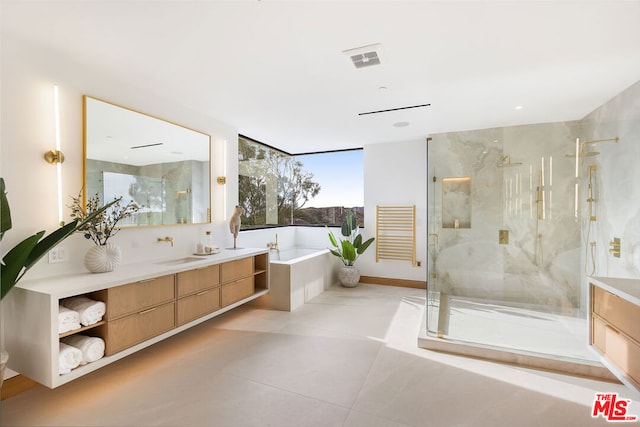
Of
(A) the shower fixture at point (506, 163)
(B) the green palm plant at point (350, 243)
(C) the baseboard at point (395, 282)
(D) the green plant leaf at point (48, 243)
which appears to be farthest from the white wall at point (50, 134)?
(A) the shower fixture at point (506, 163)

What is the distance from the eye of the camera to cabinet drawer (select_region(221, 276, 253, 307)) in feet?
9.62

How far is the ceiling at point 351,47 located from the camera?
64.8 inches

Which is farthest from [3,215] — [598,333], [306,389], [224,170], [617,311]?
[598,333]

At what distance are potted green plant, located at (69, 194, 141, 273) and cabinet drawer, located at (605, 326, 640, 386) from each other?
3.30 m

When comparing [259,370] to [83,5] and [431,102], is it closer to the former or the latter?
[83,5]

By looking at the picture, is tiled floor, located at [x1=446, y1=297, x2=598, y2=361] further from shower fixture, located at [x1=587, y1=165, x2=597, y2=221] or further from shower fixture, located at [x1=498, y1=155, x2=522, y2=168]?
shower fixture, located at [x1=498, y1=155, x2=522, y2=168]

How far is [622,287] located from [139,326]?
3.20m

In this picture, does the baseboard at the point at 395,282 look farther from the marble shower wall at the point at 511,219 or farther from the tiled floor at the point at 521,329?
the tiled floor at the point at 521,329

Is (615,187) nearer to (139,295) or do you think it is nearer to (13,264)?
(139,295)

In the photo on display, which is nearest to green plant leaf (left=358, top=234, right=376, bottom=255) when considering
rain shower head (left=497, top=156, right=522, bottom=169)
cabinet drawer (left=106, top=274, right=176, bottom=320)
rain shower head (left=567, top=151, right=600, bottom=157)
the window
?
the window

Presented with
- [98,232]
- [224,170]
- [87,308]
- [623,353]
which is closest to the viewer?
[623,353]

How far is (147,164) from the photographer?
2770mm

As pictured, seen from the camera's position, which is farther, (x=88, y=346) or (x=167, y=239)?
(x=167, y=239)

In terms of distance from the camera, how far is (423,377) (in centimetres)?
209
